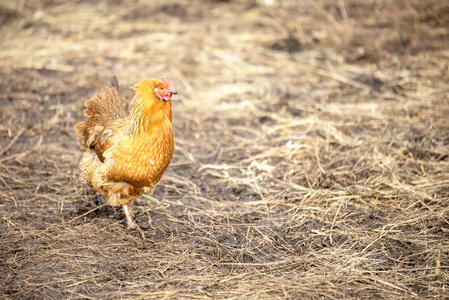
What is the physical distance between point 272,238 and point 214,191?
Result: 103 cm

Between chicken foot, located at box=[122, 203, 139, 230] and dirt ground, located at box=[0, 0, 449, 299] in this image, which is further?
chicken foot, located at box=[122, 203, 139, 230]

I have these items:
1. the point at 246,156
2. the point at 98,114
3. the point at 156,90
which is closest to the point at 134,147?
the point at 156,90

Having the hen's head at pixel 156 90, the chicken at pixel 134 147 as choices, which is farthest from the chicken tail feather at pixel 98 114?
the hen's head at pixel 156 90

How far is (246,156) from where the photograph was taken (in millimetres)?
5281

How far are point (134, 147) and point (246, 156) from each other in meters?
1.92

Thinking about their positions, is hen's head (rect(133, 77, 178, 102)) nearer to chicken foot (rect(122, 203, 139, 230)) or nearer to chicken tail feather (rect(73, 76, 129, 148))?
chicken tail feather (rect(73, 76, 129, 148))

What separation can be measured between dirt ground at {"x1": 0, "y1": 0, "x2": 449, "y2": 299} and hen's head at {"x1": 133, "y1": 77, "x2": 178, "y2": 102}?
1226mm

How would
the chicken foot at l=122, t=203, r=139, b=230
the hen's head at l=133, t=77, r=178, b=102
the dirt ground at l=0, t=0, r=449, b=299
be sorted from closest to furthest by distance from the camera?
the dirt ground at l=0, t=0, r=449, b=299 < the hen's head at l=133, t=77, r=178, b=102 < the chicken foot at l=122, t=203, r=139, b=230

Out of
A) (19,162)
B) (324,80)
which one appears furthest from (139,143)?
(324,80)

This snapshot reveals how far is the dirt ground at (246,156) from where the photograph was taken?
11.0ft

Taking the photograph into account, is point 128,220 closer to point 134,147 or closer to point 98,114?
point 134,147

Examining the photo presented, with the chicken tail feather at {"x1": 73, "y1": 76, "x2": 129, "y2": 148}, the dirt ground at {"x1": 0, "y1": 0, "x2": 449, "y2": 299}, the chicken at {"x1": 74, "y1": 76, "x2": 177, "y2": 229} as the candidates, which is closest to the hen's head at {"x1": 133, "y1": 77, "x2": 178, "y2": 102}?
the chicken at {"x1": 74, "y1": 76, "x2": 177, "y2": 229}

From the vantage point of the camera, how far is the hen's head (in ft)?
11.9

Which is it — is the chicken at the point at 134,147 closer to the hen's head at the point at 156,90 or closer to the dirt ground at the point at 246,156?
the hen's head at the point at 156,90
